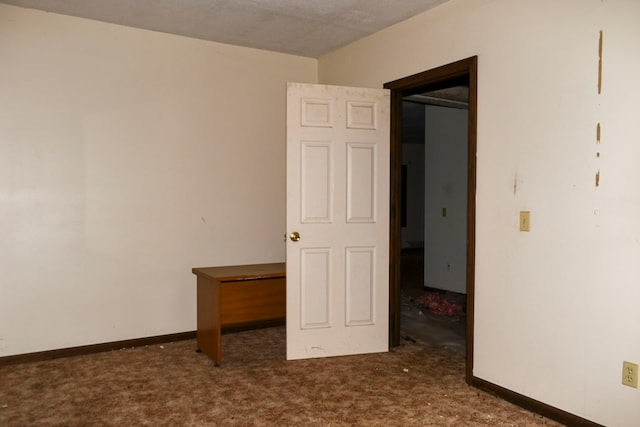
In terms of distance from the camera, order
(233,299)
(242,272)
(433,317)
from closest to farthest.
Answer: (233,299) → (242,272) → (433,317)

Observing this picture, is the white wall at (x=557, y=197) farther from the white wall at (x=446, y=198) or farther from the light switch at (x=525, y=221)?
the white wall at (x=446, y=198)

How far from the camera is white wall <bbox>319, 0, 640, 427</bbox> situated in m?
2.45

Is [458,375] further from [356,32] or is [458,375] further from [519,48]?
[356,32]

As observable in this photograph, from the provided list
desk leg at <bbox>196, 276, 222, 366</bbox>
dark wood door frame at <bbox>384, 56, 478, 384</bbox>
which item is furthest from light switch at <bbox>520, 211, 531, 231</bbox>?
desk leg at <bbox>196, 276, 222, 366</bbox>

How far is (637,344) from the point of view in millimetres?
2387

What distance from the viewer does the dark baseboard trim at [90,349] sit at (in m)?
3.62

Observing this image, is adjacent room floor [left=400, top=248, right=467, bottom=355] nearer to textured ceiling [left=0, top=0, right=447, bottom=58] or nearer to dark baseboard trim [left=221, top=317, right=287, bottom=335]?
dark baseboard trim [left=221, top=317, right=287, bottom=335]

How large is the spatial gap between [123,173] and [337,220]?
1.73 meters

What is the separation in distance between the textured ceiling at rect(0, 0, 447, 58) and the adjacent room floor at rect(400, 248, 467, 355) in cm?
257

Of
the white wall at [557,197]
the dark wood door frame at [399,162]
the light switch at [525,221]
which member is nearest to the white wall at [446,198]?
the dark wood door frame at [399,162]

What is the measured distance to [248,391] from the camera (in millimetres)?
3121

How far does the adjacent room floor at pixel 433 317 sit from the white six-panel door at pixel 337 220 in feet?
2.05

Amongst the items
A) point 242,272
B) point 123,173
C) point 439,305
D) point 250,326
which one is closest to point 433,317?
point 439,305

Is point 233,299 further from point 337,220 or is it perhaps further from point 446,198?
point 446,198
